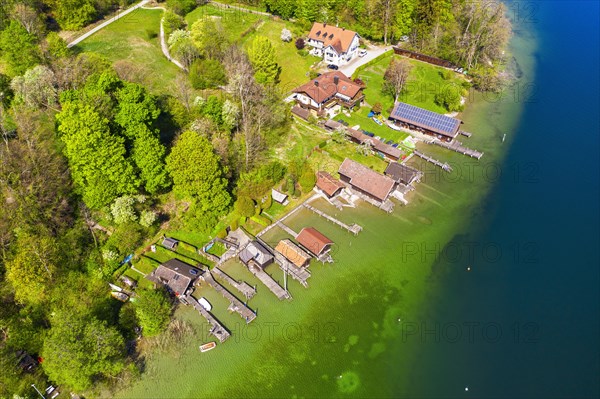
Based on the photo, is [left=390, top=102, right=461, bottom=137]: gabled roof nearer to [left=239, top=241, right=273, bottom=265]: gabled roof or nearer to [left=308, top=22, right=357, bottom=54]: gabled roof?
[left=308, top=22, right=357, bottom=54]: gabled roof

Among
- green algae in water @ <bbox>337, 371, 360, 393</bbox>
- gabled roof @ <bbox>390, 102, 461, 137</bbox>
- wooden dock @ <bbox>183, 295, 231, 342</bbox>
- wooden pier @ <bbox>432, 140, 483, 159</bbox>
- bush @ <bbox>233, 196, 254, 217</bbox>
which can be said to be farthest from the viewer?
gabled roof @ <bbox>390, 102, 461, 137</bbox>

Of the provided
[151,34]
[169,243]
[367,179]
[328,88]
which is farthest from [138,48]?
[367,179]

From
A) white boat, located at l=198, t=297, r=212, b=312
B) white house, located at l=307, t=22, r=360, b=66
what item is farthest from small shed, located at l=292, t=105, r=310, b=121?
white boat, located at l=198, t=297, r=212, b=312

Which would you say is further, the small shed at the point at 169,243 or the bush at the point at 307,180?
the bush at the point at 307,180

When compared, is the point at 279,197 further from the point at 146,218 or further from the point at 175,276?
the point at 175,276

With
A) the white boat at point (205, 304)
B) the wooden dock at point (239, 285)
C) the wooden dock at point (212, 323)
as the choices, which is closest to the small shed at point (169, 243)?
the wooden dock at point (239, 285)

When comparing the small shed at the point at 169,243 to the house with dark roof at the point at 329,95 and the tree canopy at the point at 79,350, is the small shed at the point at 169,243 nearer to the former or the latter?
the tree canopy at the point at 79,350
